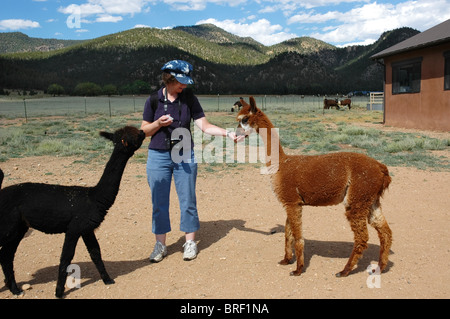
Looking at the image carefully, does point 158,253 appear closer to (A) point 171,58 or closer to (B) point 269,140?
(B) point 269,140

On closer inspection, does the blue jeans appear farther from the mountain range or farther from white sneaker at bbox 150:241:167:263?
the mountain range

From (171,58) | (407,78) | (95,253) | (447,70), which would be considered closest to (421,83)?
(447,70)

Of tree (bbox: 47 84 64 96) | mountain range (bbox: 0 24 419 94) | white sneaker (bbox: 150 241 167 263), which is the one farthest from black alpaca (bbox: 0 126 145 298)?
mountain range (bbox: 0 24 419 94)

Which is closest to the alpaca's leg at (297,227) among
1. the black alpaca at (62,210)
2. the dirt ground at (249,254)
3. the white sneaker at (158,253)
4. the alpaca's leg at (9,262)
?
the dirt ground at (249,254)

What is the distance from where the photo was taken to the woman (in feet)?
14.1

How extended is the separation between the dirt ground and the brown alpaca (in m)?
0.35

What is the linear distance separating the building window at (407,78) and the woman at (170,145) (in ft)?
60.0

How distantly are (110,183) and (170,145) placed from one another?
34.7 inches

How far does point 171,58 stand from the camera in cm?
9794

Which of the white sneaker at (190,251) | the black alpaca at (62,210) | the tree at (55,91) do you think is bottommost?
the white sneaker at (190,251)

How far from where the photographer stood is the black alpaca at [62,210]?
3.69 m

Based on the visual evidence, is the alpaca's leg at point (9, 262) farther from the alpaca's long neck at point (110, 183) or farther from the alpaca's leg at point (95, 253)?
the alpaca's long neck at point (110, 183)

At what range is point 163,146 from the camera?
4.44m

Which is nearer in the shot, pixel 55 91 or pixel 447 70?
pixel 447 70
